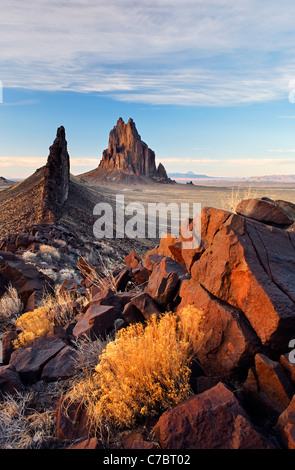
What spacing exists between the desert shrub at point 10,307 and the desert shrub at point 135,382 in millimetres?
3390

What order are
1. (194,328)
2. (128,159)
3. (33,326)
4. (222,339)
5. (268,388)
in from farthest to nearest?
(128,159)
(33,326)
(194,328)
(222,339)
(268,388)

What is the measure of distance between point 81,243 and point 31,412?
12.6m

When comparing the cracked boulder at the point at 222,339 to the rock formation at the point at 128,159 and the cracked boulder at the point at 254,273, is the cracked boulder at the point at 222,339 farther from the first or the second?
the rock formation at the point at 128,159

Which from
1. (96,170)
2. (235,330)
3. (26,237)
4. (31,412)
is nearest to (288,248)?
(235,330)

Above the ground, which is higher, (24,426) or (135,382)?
(135,382)

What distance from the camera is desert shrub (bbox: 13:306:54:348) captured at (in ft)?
15.3

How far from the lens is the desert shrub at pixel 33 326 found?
4648mm

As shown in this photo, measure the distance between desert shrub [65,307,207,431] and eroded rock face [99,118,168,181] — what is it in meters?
135

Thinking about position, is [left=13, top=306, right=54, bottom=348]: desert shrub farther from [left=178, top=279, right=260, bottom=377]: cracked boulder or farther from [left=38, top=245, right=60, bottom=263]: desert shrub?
[left=38, top=245, right=60, bottom=263]: desert shrub

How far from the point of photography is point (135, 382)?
3.17 metres

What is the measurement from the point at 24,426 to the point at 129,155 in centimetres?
14422

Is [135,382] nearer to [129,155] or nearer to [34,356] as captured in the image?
[34,356]

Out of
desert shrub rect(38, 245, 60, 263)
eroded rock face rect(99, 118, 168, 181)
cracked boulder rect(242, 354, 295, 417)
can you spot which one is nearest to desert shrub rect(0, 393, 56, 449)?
cracked boulder rect(242, 354, 295, 417)

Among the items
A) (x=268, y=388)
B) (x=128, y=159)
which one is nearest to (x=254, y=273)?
(x=268, y=388)
